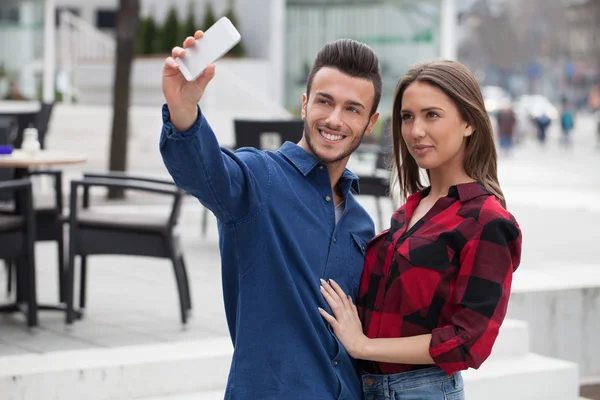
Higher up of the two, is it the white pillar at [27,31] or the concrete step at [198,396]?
the white pillar at [27,31]

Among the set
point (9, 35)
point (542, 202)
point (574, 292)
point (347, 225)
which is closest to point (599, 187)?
point (542, 202)

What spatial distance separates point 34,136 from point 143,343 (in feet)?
5.76

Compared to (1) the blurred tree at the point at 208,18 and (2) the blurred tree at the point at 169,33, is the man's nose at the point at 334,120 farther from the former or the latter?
(2) the blurred tree at the point at 169,33

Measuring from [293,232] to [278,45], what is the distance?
1960cm

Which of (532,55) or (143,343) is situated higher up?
(532,55)

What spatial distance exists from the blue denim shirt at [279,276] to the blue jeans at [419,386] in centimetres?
8

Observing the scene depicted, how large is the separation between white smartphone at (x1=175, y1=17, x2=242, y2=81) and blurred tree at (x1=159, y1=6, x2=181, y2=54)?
2143 cm

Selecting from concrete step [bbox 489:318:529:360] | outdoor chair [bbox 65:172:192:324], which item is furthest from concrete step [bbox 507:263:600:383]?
outdoor chair [bbox 65:172:192:324]

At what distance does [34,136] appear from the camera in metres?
6.25

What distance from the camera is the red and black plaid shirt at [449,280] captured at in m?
2.34

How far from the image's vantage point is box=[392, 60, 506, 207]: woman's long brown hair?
2.48 m

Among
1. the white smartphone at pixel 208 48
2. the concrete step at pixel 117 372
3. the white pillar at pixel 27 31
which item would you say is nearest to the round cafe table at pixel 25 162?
the concrete step at pixel 117 372

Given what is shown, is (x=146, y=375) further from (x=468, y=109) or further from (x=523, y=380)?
(x=468, y=109)

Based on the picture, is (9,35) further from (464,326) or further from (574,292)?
(464,326)
